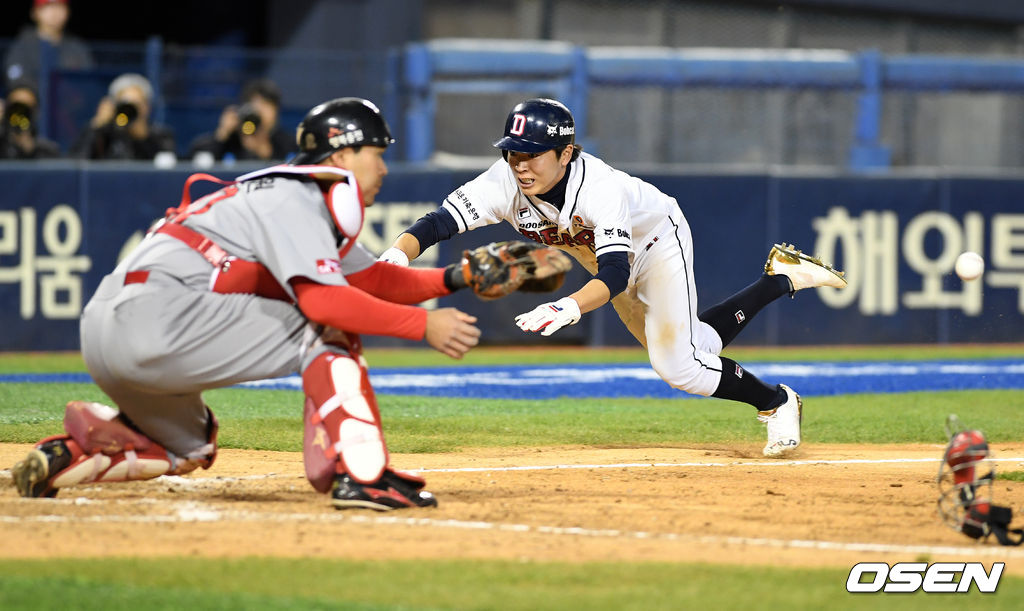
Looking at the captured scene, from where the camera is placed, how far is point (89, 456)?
5.04 m

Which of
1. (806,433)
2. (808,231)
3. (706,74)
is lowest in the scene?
(806,433)

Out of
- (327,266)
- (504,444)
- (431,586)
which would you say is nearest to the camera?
(431,586)

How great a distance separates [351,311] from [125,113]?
27.4 feet

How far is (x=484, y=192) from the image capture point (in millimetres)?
6660

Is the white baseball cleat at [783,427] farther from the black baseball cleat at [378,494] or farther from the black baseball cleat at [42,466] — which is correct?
the black baseball cleat at [42,466]

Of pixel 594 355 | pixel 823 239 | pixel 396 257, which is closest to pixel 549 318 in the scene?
pixel 396 257

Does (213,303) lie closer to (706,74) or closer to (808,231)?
(808,231)

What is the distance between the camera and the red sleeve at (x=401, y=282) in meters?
5.38

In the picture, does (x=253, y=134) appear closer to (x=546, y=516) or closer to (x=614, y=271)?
(x=614, y=271)

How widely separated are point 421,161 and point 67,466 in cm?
938

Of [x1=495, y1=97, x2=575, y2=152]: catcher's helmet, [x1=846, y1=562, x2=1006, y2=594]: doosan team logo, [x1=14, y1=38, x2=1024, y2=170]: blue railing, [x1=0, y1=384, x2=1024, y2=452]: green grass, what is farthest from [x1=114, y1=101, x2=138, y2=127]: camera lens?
[x1=846, y1=562, x2=1006, y2=594]: doosan team logo

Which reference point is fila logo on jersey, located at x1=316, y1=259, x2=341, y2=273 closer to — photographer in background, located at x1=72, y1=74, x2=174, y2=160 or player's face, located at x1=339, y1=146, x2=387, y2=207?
player's face, located at x1=339, y1=146, x2=387, y2=207

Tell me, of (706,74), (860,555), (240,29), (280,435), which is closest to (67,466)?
(280,435)

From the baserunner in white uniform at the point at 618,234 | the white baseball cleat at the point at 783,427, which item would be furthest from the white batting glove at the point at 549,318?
the white baseball cleat at the point at 783,427
